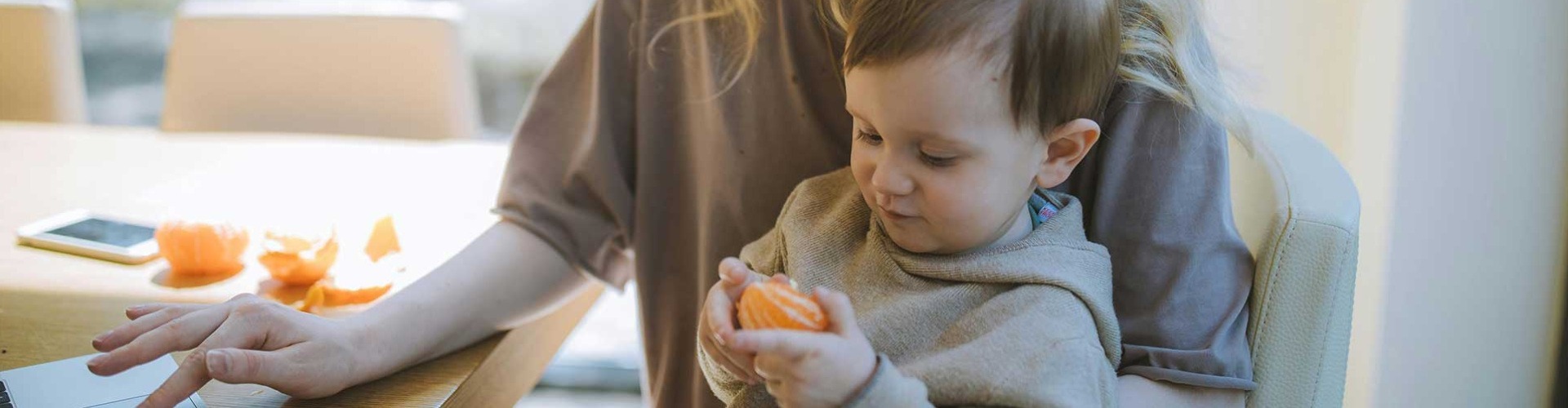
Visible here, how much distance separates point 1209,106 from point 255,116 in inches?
63.0

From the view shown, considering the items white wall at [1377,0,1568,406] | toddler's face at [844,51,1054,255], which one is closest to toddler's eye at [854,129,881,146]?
toddler's face at [844,51,1054,255]

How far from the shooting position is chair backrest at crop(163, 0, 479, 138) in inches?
71.1

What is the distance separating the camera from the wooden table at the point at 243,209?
90 centimetres

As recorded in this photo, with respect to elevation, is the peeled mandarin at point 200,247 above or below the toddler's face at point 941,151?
below

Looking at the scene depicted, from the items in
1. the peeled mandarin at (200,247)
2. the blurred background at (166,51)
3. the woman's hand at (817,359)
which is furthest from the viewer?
the blurred background at (166,51)

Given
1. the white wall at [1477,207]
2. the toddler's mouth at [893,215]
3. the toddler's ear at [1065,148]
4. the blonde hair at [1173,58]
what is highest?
the blonde hair at [1173,58]

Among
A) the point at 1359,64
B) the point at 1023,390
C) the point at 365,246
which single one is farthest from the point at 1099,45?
the point at 1359,64

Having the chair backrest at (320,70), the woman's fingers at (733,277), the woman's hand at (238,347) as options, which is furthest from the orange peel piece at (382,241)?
the chair backrest at (320,70)

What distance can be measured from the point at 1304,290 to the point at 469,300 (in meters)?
0.62

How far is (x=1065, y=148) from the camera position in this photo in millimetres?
759

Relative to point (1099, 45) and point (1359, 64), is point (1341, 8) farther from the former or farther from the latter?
point (1099, 45)

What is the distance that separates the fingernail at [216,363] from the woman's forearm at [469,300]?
0.10 metres

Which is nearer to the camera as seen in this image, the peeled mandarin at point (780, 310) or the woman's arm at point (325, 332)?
the peeled mandarin at point (780, 310)

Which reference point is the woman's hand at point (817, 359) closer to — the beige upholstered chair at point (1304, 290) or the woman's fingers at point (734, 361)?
the woman's fingers at point (734, 361)
